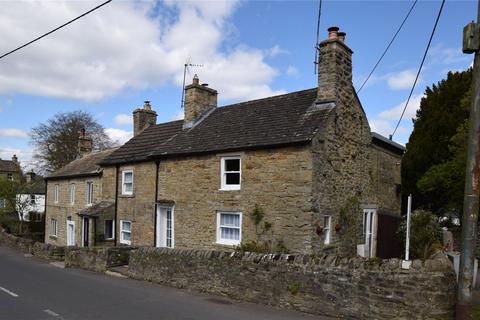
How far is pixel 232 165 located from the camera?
17.7 meters

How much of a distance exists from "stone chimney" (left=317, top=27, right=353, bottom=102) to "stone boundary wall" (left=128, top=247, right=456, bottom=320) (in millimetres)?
7742

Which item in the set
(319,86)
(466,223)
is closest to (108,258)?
(319,86)

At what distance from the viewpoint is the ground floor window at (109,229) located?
24.7 m

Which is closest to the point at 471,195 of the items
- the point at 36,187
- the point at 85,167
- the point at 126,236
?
the point at 126,236

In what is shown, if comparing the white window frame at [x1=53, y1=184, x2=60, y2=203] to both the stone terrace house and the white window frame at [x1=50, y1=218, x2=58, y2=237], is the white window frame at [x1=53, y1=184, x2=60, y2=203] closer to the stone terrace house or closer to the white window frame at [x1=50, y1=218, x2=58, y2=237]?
the white window frame at [x1=50, y1=218, x2=58, y2=237]

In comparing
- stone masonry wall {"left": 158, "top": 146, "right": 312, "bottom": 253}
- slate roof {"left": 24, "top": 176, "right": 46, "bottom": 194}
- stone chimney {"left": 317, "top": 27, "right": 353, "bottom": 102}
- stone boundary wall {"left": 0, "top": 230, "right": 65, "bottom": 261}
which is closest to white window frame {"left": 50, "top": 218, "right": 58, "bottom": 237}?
stone boundary wall {"left": 0, "top": 230, "right": 65, "bottom": 261}

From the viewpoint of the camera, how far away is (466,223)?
6758 mm

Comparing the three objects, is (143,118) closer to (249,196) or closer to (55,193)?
(55,193)

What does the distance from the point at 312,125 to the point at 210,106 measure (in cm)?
871

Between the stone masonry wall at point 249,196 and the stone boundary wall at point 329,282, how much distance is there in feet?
12.1

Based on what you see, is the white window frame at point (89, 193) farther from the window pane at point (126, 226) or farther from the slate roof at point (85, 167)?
the window pane at point (126, 226)

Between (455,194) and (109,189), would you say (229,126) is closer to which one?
(109,189)

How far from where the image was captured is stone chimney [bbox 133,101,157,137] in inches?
1120

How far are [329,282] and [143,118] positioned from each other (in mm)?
21369
